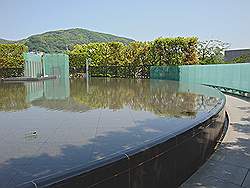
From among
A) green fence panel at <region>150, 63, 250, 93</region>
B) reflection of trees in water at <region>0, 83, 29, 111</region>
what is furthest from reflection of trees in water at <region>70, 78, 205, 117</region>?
green fence panel at <region>150, 63, 250, 93</region>

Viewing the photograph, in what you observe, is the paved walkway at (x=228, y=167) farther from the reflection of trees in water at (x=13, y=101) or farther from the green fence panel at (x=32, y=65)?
the green fence panel at (x=32, y=65)

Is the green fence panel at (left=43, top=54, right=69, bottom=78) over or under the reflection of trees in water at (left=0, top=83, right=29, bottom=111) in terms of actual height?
over

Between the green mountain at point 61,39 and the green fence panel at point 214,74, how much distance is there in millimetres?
50947

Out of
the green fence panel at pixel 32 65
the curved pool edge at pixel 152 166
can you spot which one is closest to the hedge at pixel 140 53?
the green fence panel at pixel 32 65

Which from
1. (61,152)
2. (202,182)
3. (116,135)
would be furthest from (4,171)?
(202,182)

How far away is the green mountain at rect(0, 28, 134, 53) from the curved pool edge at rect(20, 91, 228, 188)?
70992 millimetres

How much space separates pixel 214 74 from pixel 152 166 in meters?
16.8

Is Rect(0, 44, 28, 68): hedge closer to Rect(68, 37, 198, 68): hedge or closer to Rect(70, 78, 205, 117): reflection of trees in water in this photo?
Rect(68, 37, 198, 68): hedge

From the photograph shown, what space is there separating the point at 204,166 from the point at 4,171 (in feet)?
9.44

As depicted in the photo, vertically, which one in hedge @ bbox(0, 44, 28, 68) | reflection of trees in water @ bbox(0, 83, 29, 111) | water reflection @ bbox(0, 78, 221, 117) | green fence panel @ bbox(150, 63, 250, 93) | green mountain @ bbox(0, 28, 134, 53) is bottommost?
reflection of trees in water @ bbox(0, 83, 29, 111)

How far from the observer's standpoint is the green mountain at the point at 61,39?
304ft

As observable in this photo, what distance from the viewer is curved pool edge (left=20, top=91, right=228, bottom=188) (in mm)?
2324

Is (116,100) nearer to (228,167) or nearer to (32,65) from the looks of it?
(228,167)

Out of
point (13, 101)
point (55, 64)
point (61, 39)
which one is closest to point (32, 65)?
point (55, 64)
